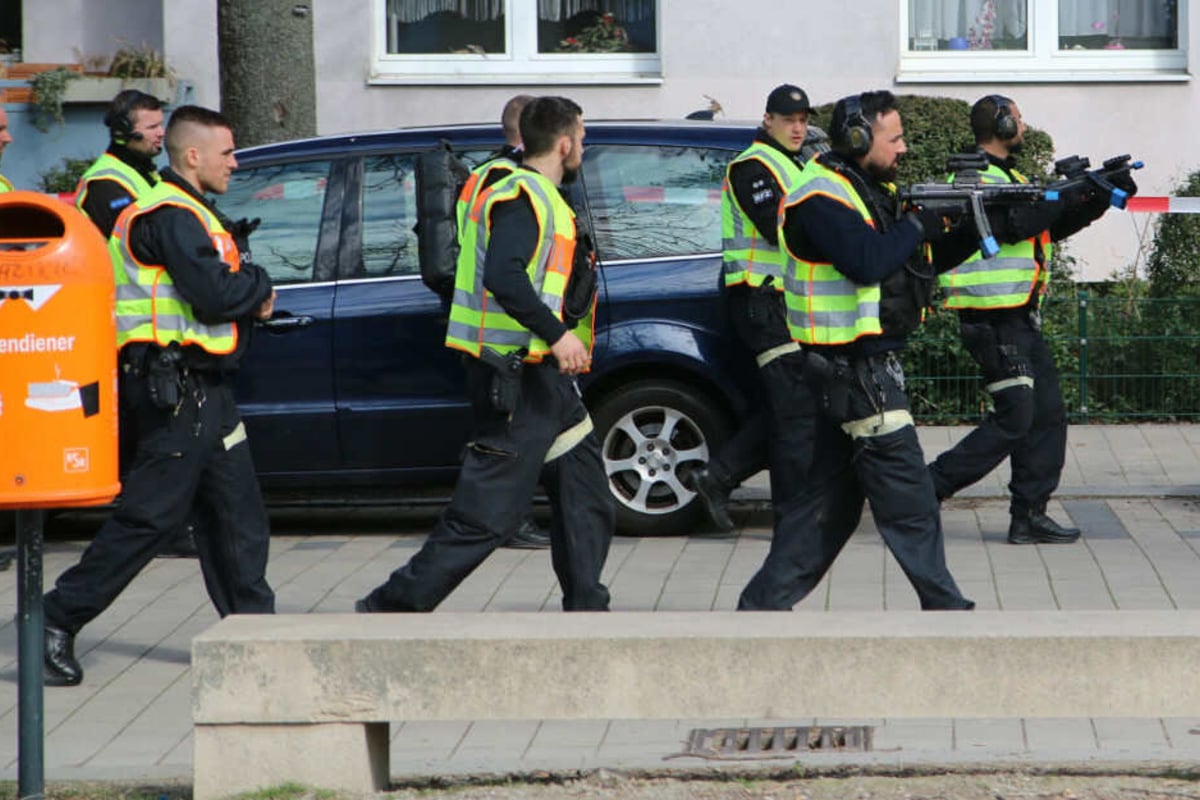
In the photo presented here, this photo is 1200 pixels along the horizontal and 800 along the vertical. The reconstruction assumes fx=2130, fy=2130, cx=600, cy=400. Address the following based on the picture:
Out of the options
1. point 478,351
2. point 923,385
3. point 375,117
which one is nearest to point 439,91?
point 375,117

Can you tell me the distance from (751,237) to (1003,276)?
1120mm

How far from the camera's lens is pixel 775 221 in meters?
8.52

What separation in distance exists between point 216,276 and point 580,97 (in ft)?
31.9

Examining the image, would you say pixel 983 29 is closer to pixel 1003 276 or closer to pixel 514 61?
pixel 514 61

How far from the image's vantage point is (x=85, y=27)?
1648 cm

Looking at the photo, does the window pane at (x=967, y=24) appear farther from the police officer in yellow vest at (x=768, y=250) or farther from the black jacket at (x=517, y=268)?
the black jacket at (x=517, y=268)

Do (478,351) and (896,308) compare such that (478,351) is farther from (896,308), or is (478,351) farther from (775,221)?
(775,221)

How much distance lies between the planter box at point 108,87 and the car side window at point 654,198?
6876 mm

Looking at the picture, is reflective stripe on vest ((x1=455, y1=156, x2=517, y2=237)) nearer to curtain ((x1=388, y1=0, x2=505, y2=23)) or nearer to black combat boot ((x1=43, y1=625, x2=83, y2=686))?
black combat boot ((x1=43, y1=625, x2=83, y2=686))

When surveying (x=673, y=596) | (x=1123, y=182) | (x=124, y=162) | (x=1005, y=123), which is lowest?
(x=673, y=596)

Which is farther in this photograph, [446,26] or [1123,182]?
[446,26]

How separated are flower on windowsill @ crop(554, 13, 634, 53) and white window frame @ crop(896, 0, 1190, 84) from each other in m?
2.13

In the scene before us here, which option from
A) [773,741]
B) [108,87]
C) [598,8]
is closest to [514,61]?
[598,8]

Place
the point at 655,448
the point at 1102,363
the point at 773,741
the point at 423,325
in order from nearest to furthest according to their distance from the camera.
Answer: the point at 773,741 < the point at 423,325 < the point at 655,448 < the point at 1102,363
